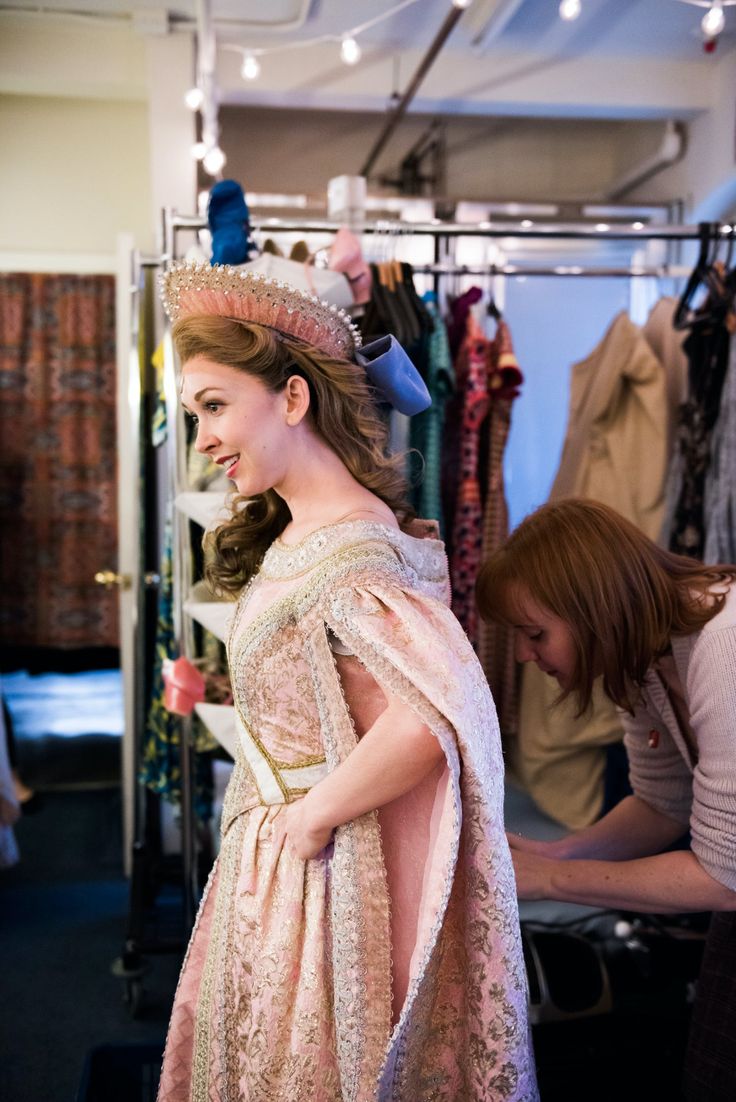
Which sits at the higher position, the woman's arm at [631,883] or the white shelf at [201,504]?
the white shelf at [201,504]

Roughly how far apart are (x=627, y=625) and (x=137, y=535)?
76.5 inches

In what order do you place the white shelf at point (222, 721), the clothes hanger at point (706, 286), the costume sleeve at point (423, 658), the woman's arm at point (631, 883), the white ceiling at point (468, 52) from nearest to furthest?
the costume sleeve at point (423, 658) < the woman's arm at point (631, 883) < the white shelf at point (222, 721) < the clothes hanger at point (706, 286) < the white ceiling at point (468, 52)

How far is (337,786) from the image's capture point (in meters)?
1.06

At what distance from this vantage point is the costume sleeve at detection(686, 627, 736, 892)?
48.4 inches

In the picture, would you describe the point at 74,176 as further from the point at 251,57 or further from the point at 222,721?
the point at 222,721

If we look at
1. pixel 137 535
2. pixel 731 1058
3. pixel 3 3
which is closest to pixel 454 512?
pixel 137 535

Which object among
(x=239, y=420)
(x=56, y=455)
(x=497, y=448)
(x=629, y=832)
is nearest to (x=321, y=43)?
(x=497, y=448)

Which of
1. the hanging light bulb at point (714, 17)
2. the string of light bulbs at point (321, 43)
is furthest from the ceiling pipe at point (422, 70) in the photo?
the hanging light bulb at point (714, 17)

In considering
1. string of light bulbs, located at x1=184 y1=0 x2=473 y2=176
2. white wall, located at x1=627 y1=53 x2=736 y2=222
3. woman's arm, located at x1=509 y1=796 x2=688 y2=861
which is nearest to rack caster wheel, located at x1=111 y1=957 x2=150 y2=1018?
woman's arm, located at x1=509 y1=796 x2=688 y2=861

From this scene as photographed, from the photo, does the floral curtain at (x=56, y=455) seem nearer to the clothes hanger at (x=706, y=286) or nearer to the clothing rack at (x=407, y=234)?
the clothing rack at (x=407, y=234)

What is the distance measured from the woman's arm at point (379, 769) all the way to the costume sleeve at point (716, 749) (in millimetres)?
420

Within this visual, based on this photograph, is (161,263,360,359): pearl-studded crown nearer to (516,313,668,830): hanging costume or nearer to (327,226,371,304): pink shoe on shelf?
(327,226,371,304): pink shoe on shelf

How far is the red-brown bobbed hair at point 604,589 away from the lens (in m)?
1.30

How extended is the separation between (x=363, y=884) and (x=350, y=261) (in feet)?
5.02
